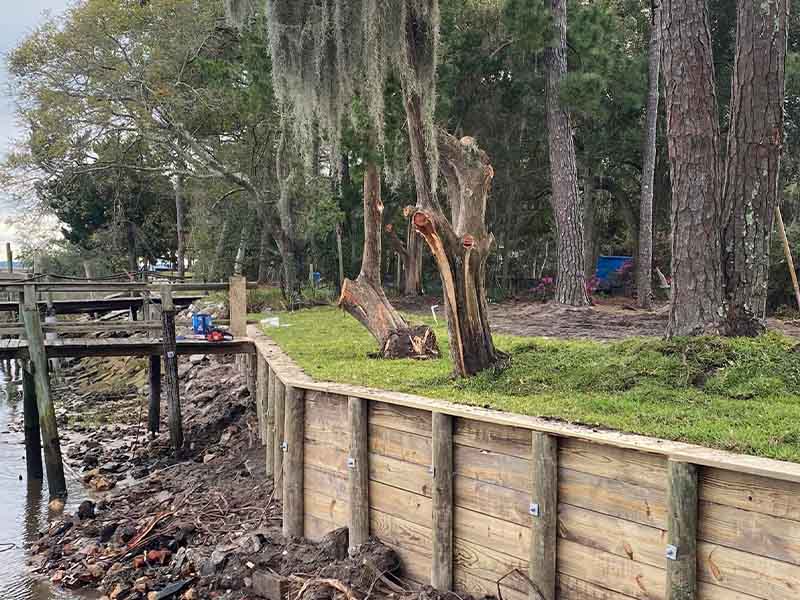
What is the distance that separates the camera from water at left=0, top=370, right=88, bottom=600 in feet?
23.3

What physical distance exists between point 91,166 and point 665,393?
19664mm

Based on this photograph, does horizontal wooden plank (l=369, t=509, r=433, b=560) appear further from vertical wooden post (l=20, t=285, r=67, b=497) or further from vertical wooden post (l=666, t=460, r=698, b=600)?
vertical wooden post (l=20, t=285, r=67, b=497)

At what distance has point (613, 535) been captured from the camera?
12.7 feet

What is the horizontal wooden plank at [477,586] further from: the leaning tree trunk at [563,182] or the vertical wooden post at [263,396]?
the leaning tree trunk at [563,182]

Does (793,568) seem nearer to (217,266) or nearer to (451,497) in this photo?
(451,497)

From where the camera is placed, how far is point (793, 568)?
3137 millimetres

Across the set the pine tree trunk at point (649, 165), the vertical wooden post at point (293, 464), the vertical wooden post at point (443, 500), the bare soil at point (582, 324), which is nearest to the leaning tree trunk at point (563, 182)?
the bare soil at point (582, 324)

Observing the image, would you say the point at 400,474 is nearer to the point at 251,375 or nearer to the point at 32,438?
the point at 251,375

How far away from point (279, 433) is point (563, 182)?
1048 cm

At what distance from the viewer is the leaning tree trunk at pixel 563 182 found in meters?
15.3

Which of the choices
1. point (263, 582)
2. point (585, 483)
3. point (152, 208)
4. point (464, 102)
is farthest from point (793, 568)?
point (152, 208)

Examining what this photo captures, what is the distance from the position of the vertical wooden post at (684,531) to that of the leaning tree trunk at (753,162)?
290 cm

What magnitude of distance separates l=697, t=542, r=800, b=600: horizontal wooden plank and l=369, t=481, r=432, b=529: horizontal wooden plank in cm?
205

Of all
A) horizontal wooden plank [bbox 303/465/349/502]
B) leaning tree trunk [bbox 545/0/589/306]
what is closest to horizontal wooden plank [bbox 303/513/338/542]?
horizontal wooden plank [bbox 303/465/349/502]
